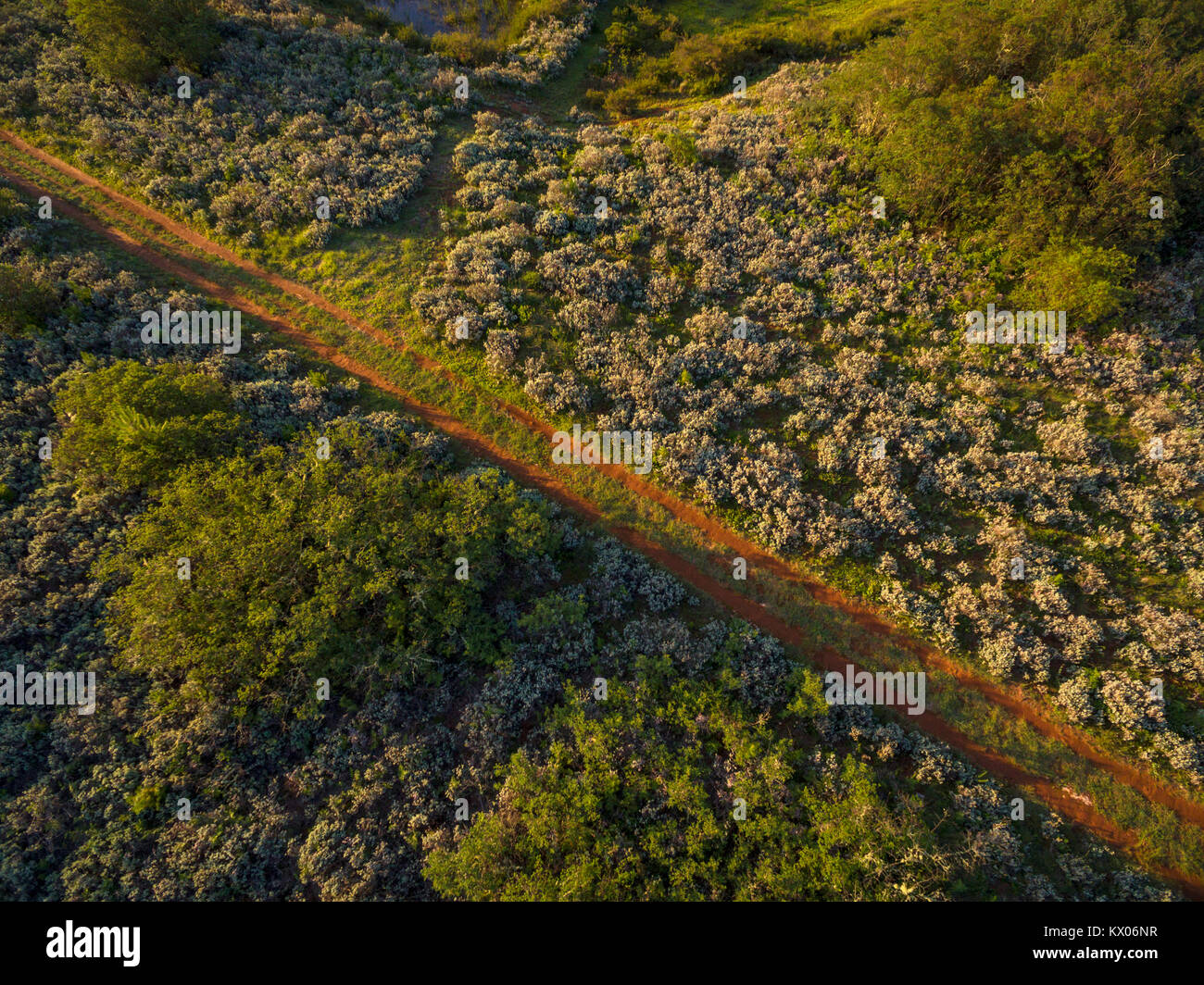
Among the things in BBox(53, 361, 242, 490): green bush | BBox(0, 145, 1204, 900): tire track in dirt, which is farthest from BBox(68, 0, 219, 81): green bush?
BBox(53, 361, 242, 490): green bush

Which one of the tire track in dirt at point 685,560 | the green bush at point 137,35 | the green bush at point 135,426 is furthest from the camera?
the green bush at point 137,35

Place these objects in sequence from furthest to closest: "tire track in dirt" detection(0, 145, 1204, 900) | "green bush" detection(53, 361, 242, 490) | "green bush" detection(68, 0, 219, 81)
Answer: "green bush" detection(68, 0, 219, 81), "green bush" detection(53, 361, 242, 490), "tire track in dirt" detection(0, 145, 1204, 900)

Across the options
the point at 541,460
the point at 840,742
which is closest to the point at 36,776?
the point at 541,460

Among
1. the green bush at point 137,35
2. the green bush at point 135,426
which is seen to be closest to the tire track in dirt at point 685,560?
the green bush at point 135,426

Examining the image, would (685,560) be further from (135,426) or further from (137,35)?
(137,35)

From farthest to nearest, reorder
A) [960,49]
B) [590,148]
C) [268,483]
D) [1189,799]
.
Answer: [590,148], [960,49], [268,483], [1189,799]

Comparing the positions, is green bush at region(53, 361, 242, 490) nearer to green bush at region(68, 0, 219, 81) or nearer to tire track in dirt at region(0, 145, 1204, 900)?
tire track in dirt at region(0, 145, 1204, 900)

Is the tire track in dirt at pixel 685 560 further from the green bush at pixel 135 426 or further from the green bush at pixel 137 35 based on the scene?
the green bush at pixel 137 35
